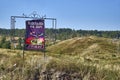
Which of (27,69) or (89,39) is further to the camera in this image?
(89,39)

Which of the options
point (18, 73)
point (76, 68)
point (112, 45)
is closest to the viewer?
point (18, 73)

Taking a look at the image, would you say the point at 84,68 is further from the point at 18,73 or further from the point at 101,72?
the point at 18,73

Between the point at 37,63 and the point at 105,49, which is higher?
the point at 37,63

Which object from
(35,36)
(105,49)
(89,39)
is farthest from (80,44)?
(35,36)

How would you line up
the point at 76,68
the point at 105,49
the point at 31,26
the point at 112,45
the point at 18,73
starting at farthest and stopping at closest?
the point at 112,45 → the point at 105,49 → the point at 31,26 → the point at 76,68 → the point at 18,73

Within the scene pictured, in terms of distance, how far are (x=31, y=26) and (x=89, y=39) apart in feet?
307

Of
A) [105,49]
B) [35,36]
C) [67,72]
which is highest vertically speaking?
[35,36]

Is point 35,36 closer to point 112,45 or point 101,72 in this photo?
point 101,72

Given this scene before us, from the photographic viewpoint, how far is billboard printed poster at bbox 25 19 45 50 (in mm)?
14812

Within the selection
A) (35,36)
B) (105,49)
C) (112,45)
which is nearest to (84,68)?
(35,36)

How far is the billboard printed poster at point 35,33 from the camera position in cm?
1481

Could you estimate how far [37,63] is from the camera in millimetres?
11672

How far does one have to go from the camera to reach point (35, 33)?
15.0 m

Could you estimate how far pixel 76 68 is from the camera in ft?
38.0
